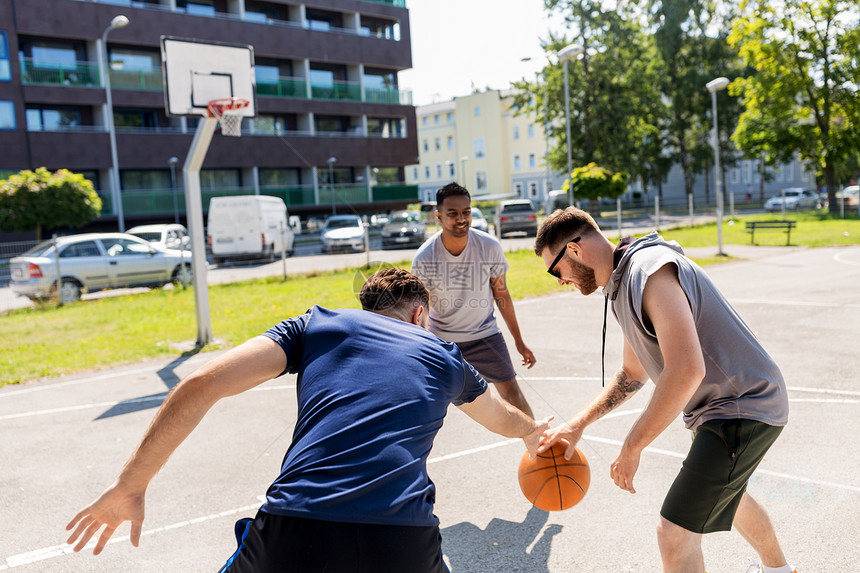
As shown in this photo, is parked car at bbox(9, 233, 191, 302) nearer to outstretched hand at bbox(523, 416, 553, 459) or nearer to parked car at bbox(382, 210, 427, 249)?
parked car at bbox(382, 210, 427, 249)

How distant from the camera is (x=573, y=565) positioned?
4.00 m

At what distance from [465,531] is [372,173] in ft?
150

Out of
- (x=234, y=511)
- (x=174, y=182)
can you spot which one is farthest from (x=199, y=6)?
(x=234, y=511)

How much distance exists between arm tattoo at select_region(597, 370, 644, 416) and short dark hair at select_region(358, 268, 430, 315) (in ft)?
3.87

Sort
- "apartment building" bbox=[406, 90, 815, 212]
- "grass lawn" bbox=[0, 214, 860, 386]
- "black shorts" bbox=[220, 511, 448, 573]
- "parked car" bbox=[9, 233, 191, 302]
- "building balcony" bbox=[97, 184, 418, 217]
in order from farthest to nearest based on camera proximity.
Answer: "apartment building" bbox=[406, 90, 815, 212], "building balcony" bbox=[97, 184, 418, 217], "parked car" bbox=[9, 233, 191, 302], "grass lawn" bbox=[0, 214, 860, 386], "black shorts" bbox=[220, 511, 448, 573]

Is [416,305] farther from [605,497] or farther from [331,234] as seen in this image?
[331,234]

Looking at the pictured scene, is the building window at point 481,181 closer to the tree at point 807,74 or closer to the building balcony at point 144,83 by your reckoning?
the building balcony at point 144,83

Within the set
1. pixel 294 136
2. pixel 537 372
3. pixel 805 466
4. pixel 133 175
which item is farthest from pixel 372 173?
pixel 805 466

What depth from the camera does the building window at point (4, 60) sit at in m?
35.4

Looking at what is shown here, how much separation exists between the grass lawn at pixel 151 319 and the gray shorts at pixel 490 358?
2.22 m

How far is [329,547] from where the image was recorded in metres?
2.19

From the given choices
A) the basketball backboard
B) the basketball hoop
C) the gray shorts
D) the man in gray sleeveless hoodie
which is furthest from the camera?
the basketball hoop

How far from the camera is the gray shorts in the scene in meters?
5.50

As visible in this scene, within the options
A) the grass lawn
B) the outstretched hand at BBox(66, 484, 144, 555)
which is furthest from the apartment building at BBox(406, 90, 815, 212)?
the outstretched hand at BBox(66, 484, 144, 555)
